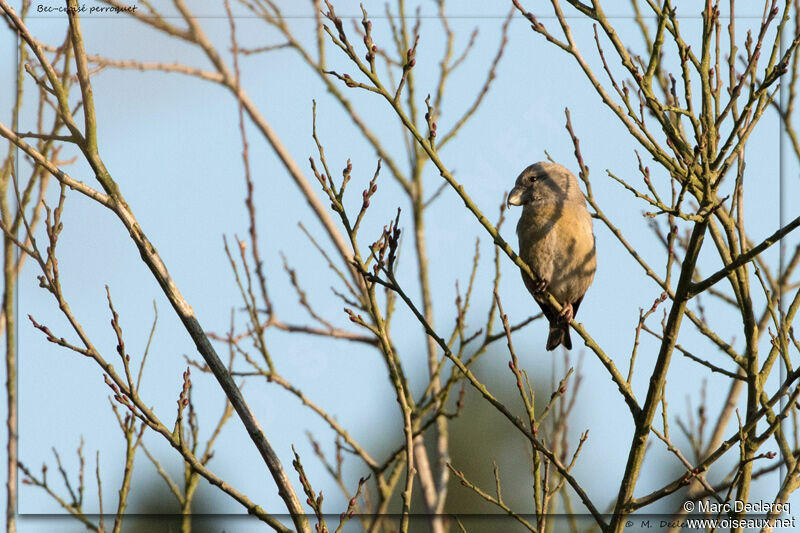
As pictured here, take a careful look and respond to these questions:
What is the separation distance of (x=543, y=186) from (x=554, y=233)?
1.06ft

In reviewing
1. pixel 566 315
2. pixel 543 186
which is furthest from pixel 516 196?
pixel 566 315

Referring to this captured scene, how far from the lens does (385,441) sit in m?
12.4

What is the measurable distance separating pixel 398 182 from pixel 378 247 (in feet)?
9.10

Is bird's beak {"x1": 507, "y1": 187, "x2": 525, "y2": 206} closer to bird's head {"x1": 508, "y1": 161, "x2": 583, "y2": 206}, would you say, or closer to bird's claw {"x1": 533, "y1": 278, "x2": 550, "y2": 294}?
bird's head {"x1": 508, "y1": 161, "x2": 583, "y2": 206}

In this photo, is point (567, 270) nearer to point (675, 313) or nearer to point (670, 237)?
point (670, 237)

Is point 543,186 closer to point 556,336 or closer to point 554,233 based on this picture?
point 554,233

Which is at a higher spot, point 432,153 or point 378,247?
point 432,153

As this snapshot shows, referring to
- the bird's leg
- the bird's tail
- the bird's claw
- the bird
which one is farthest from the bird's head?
the bird's tail

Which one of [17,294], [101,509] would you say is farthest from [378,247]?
[17,294]

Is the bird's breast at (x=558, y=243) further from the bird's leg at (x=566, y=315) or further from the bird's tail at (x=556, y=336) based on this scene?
the bird's tail at (x=556, y=336)

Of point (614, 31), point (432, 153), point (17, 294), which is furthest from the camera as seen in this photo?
point (17, 294)

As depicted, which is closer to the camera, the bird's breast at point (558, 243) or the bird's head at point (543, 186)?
the bird's breast at point (558, 243)

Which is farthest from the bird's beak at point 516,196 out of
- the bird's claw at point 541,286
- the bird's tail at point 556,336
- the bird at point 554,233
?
the bird's tail at point 556,336

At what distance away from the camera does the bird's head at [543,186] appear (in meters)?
4.61
